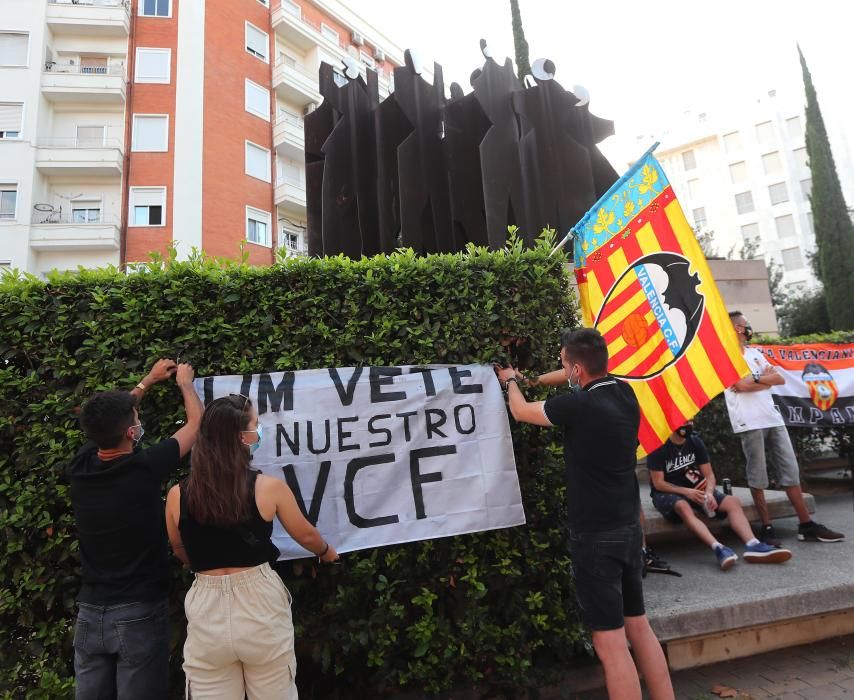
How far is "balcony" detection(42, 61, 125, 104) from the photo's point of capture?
2270 cm

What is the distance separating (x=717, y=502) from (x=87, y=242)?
24079 mm

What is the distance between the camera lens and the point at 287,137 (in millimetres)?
25781

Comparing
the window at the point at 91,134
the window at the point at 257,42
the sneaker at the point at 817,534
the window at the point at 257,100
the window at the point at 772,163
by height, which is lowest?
the sneaker at the point at 817,534

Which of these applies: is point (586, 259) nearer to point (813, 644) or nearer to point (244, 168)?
point (813, 644)

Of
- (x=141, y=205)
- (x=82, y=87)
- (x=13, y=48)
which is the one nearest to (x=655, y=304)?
(x=141, y=205)

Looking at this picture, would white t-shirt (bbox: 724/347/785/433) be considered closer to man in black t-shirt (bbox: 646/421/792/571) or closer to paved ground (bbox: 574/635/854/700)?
man in black t-shirt (bbox: 646/421/792/571)

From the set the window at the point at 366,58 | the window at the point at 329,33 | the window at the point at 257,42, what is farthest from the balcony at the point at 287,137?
the window at the point at 366,58

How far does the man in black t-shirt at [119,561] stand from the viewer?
7.89 ft

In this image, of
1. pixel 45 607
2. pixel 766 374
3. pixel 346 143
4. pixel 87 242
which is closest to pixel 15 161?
pixel 87 242

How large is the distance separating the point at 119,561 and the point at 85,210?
25398 mm

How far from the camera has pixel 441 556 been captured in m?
3.24

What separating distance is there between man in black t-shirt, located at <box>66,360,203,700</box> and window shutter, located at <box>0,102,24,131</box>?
88.5 ft

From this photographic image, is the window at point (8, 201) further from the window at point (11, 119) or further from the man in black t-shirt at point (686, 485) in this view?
the man in black t-shirt at point (686, 485)

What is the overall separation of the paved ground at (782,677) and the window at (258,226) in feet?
77.9
